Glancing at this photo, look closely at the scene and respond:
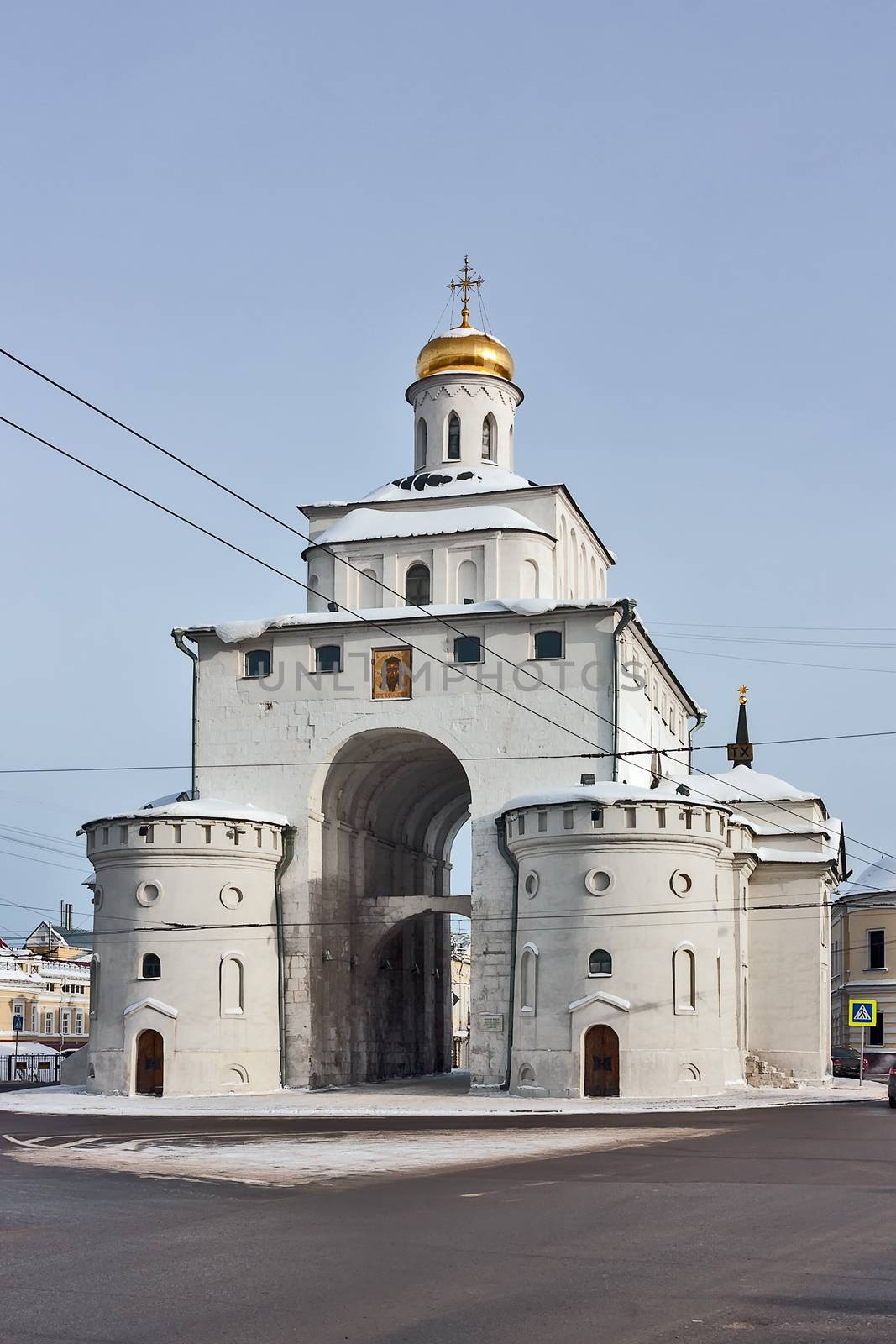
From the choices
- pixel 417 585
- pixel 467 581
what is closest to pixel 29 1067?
pixel 417 585

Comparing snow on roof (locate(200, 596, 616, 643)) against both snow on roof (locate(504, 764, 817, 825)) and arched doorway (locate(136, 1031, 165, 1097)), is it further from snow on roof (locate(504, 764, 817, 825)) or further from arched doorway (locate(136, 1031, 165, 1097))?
arched doorway (locate(136, 1031, 165, 1097))

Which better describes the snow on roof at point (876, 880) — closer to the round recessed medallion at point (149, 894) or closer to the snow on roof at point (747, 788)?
the snow on roof at point (747, 788)

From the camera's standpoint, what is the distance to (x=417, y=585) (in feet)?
141

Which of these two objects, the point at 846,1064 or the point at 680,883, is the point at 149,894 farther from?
the point at 846,1064

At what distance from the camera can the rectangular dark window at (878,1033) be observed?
5938cm

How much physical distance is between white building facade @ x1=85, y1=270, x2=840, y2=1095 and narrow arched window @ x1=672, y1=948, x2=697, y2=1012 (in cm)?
8

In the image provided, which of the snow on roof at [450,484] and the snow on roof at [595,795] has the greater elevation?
the snow on roof at [450,484]

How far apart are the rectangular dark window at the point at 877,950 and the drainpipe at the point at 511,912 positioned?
92.5 ft

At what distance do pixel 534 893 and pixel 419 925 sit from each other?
37.1 feet

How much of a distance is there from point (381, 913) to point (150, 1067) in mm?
7710

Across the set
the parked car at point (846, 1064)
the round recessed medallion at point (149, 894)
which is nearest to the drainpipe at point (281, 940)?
the round recessed medallion at point (149, 894)

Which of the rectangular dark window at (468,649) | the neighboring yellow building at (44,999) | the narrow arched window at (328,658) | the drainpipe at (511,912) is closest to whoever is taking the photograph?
the drainpipe at (511,912)

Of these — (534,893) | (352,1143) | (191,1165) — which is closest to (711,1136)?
(352,1143)

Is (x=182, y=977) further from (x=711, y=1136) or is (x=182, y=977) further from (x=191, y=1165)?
(x=191, y=1165)
